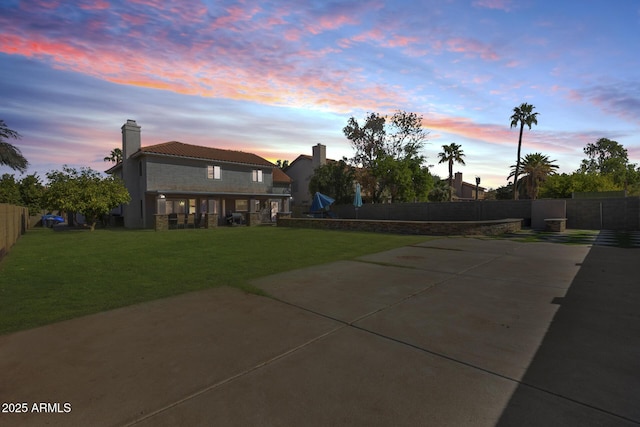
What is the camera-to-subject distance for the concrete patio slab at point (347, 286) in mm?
4824

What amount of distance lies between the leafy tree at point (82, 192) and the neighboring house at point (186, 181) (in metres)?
2.69

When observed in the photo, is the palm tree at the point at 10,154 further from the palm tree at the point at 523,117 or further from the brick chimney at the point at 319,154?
the palm tree at the point at 523,117

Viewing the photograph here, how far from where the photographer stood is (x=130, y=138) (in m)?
24.4

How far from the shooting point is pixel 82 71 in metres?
11.3

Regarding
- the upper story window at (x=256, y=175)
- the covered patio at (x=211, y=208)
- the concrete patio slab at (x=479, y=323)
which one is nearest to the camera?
the concrete patio slab at (x=479, y=323)

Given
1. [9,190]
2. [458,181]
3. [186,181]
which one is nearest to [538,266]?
[186,181]

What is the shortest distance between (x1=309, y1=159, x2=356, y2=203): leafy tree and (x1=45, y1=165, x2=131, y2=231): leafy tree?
17751mm

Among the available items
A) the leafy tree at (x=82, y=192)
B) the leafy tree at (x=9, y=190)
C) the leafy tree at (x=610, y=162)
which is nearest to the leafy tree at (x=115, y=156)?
the leafy tree at (x=9, y=190)

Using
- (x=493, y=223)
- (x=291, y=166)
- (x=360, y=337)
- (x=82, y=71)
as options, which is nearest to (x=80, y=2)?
(x=82, y=71)

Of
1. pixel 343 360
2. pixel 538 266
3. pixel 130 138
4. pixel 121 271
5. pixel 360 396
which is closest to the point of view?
pixel 360 396

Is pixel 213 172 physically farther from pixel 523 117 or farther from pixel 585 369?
pixel 523 117

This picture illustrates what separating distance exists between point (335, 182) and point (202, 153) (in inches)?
516

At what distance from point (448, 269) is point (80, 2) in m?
11.4

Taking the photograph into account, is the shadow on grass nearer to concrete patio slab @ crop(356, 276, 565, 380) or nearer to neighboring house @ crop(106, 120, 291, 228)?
concrete patio slab @ crop(356, 276, 565, 380)
